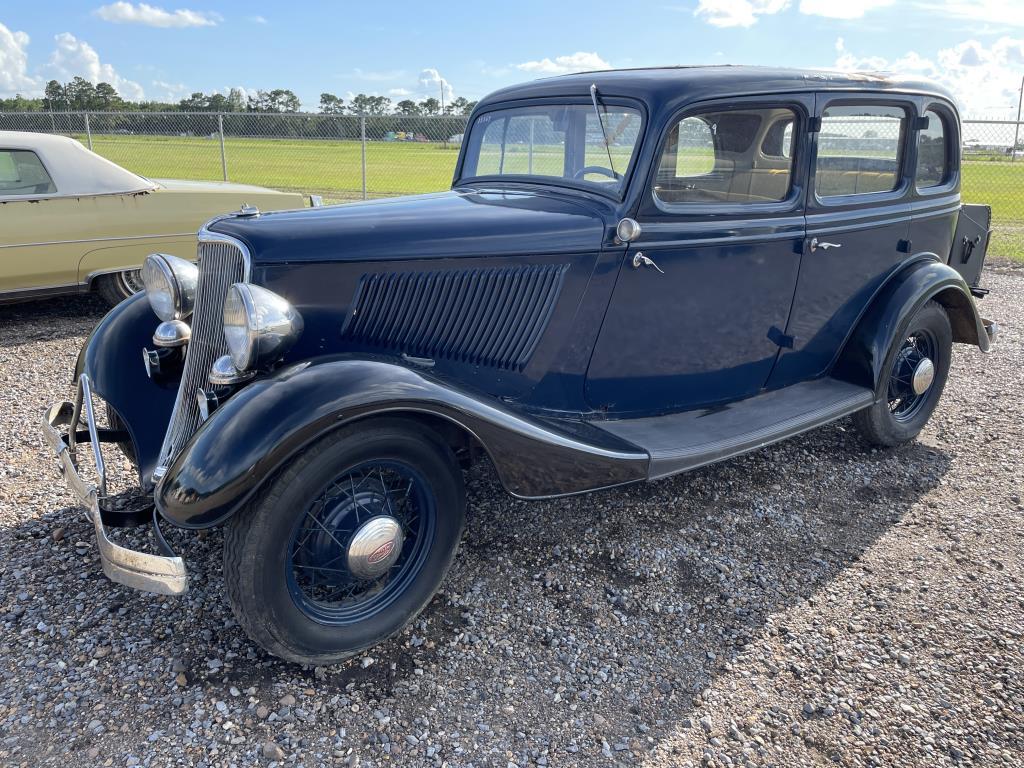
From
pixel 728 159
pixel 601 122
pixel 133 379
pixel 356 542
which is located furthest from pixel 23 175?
pixel 728 159

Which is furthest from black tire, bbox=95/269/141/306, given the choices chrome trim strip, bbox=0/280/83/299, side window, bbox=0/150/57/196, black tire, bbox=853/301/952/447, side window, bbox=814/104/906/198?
black tire, bbox=853/301/952/447

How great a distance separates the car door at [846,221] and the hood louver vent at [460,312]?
1485mm

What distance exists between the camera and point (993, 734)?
7.77 ft

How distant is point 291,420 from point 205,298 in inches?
41.6

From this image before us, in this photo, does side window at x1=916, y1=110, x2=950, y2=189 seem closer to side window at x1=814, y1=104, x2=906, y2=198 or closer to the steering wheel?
side window at x1=814, y1=104, x2=906, y2=198

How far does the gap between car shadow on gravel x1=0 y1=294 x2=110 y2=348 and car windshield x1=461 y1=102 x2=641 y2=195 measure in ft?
13.8

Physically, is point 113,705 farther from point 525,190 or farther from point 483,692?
point 525,190

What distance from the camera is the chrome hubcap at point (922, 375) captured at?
424cm

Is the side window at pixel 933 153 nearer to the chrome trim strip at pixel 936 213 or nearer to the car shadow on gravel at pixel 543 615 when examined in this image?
the chrome trim strip at pixel 936 213

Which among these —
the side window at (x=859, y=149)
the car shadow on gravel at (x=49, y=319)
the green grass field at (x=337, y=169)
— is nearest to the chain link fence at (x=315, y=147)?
the green grass field at (x=337, y=169)

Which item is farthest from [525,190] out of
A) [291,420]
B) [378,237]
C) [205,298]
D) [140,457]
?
[140,457]

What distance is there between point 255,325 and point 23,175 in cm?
501

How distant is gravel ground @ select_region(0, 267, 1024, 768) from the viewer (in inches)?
90.9

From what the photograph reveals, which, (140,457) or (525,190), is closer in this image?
(140,457)
